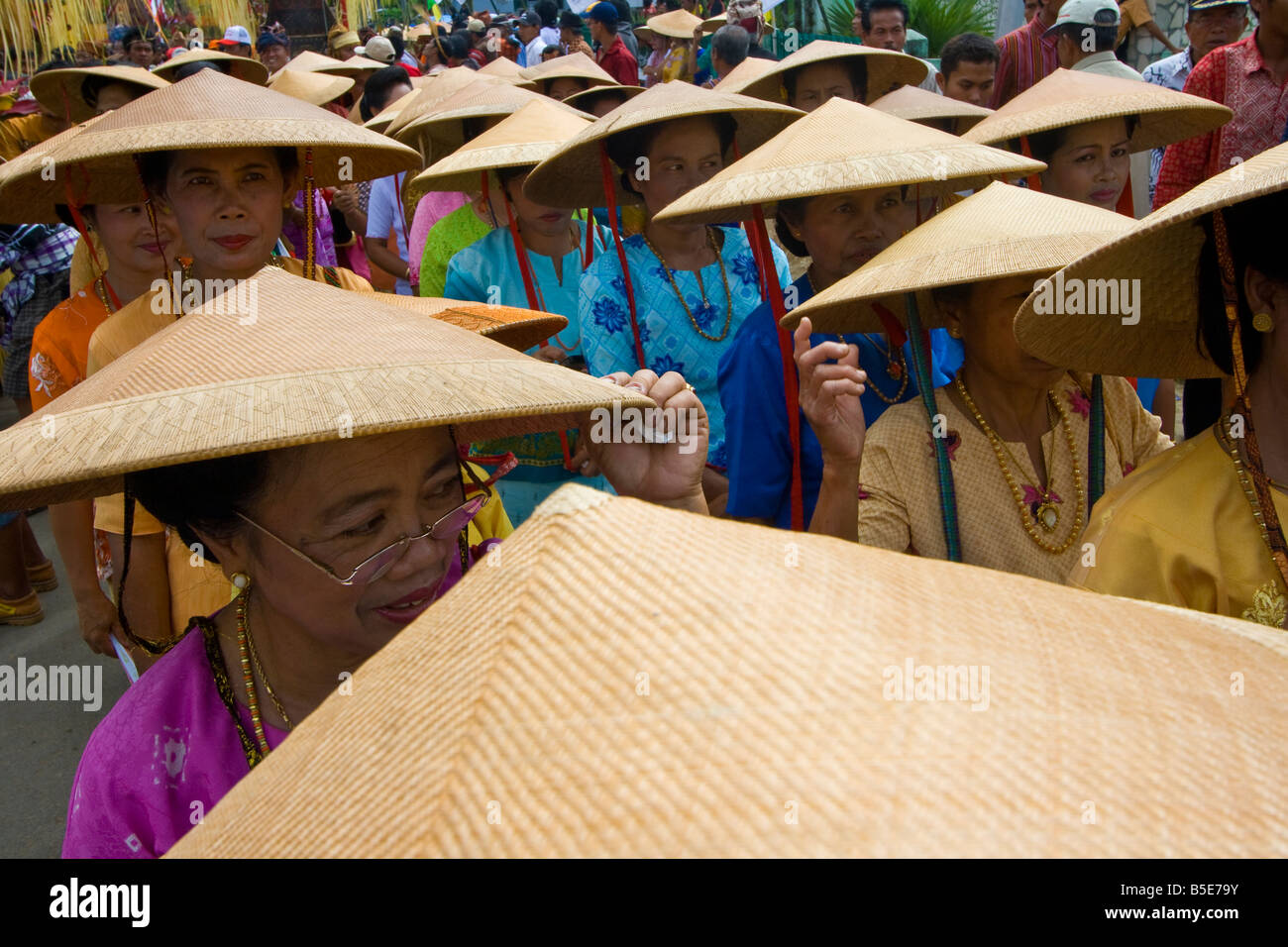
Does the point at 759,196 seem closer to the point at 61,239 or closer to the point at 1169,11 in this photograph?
the point at 61,239

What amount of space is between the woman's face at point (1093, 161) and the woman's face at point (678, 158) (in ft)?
3.70

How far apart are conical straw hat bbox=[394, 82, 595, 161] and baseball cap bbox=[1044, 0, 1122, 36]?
2.32 m

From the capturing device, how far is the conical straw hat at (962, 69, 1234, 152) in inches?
114

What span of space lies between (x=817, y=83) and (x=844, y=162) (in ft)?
7.84

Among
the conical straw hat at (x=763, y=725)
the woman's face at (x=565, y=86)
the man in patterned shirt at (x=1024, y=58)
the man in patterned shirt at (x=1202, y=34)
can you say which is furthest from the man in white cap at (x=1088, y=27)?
the conical straw hat at (x=763, y=725)

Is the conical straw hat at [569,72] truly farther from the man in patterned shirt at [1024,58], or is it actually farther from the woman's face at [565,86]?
the man in patterned shirt at [1024,58]

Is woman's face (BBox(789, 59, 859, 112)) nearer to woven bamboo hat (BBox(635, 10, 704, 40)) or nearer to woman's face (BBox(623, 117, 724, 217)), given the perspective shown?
woman's face (BBox(623, 117, 724, 217))

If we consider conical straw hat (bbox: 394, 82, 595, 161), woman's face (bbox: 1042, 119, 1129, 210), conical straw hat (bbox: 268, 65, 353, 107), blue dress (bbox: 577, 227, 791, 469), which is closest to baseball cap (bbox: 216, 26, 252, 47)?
conical straw hat (bbox: 268, 65, 353, 107)

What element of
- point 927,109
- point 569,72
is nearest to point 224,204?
point 927,109
